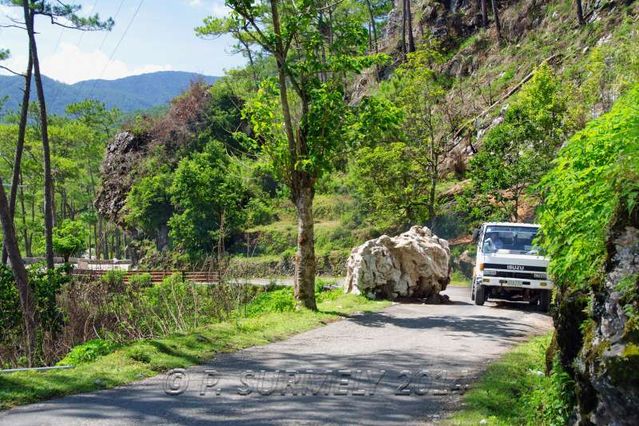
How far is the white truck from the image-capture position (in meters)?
17.0

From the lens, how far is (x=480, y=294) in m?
18.3

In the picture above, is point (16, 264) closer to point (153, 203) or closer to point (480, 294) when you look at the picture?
point (480, 294)

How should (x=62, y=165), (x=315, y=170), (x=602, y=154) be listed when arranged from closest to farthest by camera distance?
(x=602, y=154) < (x=315, y=170) < (x=62, y=165)

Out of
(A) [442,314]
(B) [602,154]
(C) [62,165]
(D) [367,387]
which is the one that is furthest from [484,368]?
(C) [62,165]

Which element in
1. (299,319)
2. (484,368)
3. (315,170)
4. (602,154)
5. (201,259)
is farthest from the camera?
(201,259)

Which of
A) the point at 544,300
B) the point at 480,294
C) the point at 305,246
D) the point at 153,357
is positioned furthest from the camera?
the point at 480,294

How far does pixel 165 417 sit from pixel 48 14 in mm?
23355

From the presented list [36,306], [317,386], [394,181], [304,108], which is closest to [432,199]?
[394,181]

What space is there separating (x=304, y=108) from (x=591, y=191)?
1167 centimetres

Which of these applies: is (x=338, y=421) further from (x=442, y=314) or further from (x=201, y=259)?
(x=201, y=259)

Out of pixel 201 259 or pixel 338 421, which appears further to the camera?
pixel 201 259

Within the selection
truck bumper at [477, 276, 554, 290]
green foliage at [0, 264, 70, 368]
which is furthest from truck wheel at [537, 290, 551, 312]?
green foliage at [0, 264, 70, 368]

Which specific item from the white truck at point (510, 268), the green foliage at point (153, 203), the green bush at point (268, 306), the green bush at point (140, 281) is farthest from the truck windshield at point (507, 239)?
the green foliage at point (153, 203)

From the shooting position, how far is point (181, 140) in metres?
56.1
